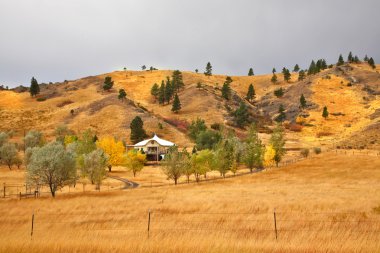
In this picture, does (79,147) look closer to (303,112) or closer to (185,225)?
(185,225)

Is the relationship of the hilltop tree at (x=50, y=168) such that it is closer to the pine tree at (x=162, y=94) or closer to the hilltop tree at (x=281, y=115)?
the hilltop tree at (x=281, y=115)

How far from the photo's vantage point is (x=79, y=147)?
87625 mm

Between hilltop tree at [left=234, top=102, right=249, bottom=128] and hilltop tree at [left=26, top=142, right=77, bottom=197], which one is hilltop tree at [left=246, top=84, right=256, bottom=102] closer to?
hilltop tree at [left=234, top=102, right=249, bottom=128]

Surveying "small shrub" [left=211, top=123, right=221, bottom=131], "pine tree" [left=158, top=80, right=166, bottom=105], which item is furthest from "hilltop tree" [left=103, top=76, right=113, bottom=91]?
"small shrub" [left=211, top=123, right=221, bottom=131]

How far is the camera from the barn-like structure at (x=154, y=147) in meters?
109

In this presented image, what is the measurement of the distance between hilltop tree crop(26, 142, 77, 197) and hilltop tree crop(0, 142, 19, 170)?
133ft

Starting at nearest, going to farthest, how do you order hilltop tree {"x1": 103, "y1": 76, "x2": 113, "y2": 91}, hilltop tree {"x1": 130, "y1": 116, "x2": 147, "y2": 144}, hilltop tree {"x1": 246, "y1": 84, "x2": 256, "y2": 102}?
hilltop tree {"x1": 130, "y1": 116, "x2": 147, "y2": 144} < hilltop tree {"x1": 103, "y1": 76, "x2": 113, "y2": 91} < hilltop tree {"x1": 246, "y1": 84, "x2": 256, "y2": 102}

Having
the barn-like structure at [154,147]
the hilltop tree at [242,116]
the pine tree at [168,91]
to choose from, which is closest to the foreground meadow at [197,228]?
the barn-like structure at [154,147]

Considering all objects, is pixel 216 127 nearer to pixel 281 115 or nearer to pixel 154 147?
pixel 154 147

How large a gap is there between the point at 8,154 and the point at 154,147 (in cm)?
4085

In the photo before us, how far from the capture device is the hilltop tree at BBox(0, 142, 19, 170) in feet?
285

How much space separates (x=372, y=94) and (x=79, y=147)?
13538 centimetres

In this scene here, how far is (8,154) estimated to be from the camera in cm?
8781

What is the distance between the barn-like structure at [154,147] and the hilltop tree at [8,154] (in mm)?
34995
